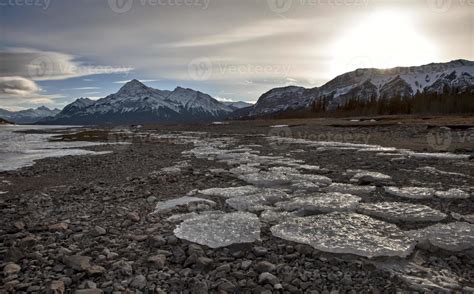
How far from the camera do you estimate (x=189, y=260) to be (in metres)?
4.54

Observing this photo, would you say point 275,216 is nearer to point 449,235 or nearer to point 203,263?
point 203,263

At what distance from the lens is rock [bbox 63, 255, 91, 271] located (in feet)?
14.1

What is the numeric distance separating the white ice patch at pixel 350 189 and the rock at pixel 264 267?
4888 millimetres

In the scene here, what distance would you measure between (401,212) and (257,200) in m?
3.14

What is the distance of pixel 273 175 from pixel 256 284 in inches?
274

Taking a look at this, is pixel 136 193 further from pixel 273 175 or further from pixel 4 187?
pixel 4 187

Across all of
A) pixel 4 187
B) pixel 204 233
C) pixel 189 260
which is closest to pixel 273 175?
pixel 204 233

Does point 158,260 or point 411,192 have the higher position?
point 411,192

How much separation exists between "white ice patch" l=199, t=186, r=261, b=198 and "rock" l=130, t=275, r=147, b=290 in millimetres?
4318

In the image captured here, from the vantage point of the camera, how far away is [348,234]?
5.34 meters

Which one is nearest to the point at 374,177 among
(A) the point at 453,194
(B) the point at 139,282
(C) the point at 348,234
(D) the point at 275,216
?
(A) the point at 453,194

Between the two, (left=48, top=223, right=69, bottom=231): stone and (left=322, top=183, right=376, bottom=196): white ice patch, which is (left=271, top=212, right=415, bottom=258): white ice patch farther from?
(left=48, top=223, right=69, bottom=231): stone

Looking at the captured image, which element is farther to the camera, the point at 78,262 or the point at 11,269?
the point at 78,262

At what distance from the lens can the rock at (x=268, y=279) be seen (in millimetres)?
3975
